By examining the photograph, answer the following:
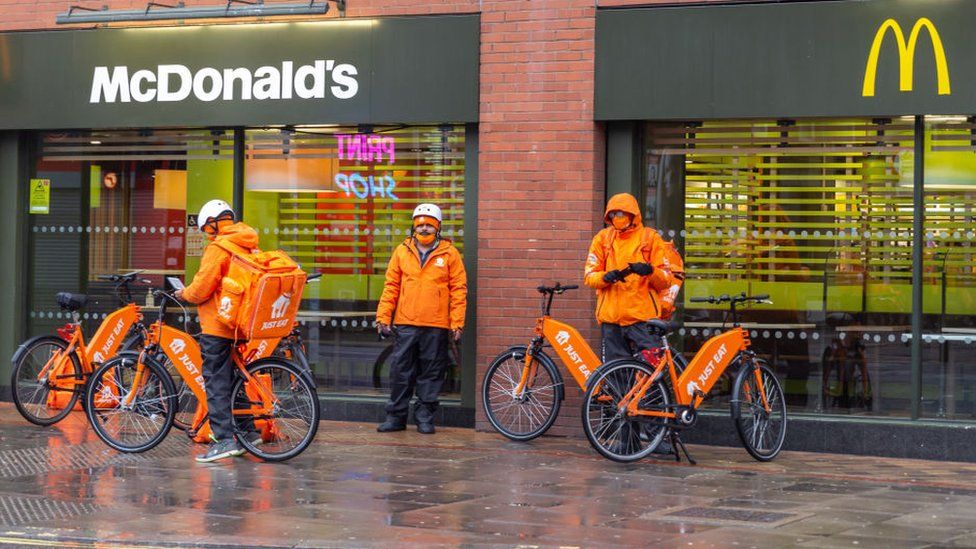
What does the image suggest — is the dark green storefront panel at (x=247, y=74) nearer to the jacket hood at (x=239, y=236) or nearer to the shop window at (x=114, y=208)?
the shop window at (x=114, y=208)

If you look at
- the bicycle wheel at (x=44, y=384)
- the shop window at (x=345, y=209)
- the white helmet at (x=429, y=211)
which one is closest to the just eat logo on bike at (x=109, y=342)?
the bicycle wheel at (x=44, y=384)

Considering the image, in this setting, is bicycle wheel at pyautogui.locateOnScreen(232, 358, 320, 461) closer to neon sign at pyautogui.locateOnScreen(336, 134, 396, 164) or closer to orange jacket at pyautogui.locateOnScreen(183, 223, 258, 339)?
orange jacket at pyautogui.locateOnScreen(183, 223, 258, 339)

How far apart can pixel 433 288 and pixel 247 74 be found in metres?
2.86

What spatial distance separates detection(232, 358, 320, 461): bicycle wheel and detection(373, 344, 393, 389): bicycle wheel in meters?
2.60

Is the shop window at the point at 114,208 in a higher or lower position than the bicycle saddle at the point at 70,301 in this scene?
higher

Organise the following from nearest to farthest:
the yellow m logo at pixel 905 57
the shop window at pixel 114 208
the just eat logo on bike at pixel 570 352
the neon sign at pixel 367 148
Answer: the yellow m logo at pixel 905 57
the just eat logo on bike at pixel 570 352
the neon sign at pixel 367 148
the shop window at pixel 114 208

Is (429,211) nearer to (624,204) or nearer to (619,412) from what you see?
(624,204)

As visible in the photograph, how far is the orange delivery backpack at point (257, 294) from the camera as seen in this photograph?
35.3 ft

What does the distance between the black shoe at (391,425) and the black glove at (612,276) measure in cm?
262

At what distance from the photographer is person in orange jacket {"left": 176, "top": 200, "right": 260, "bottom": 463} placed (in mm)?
10867

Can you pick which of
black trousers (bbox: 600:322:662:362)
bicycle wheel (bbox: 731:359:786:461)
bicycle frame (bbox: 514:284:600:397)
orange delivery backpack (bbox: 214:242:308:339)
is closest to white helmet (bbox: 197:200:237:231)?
orange delivery backpack (bbox: 214:242:308:339)

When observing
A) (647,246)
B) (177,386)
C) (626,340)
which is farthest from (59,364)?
(647,246)

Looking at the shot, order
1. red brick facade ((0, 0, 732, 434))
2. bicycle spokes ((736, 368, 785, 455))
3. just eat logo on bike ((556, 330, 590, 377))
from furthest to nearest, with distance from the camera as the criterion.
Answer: red brick facade ((0, 0, 732, 434))
just eat logo on bike ((556, 330, 590, 377))
bicycle spokes ((736, 368, 785, 455))

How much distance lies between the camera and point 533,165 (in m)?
12.9
